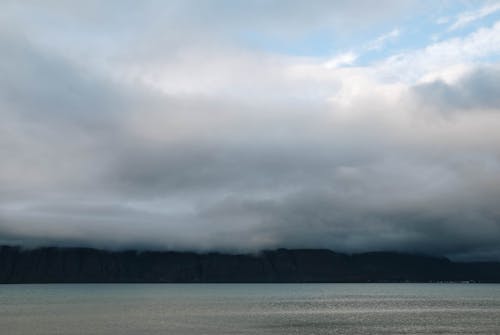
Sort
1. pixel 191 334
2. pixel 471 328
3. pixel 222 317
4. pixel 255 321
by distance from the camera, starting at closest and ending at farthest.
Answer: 1. pixel 191 334
2. pixel 471 328
3. pixel 255 321
4. pixel 222 317

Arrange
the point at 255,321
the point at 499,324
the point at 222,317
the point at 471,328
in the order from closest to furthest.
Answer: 1. the point at 471,328
2. the point at 499,324
3. the point at 255,321
4. the point at 222,317

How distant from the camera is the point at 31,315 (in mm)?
170500

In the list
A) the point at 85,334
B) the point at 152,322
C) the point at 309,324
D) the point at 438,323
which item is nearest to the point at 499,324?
the point at 438,323

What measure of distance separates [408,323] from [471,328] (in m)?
18.8

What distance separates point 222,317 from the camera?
165 m

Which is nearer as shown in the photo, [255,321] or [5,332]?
[5,332]

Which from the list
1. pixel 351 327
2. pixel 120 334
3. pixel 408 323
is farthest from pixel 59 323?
pixel 408 323

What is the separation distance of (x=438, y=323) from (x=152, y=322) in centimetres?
7369

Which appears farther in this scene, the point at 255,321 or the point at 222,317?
the point at 222,317

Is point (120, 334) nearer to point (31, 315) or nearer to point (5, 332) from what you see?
point (5, 332)

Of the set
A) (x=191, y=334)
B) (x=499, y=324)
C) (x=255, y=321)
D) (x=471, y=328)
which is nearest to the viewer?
(x=191, y=334)

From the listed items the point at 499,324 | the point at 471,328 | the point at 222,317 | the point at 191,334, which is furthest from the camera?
the point at 222,317

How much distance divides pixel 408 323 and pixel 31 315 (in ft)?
355

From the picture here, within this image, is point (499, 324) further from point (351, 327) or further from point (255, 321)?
point (255, 321)
